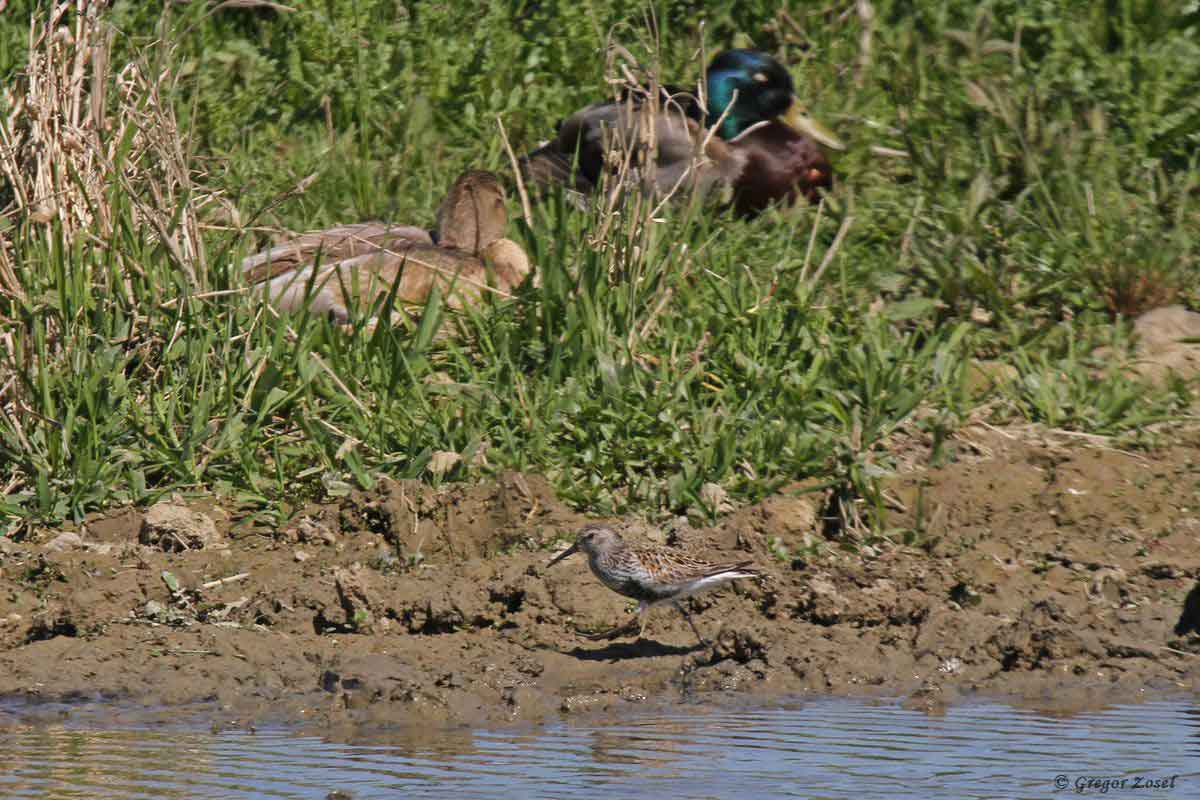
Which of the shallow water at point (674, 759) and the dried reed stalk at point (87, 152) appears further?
the dried reed stalk at point (87, 152)

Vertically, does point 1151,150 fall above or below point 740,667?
above

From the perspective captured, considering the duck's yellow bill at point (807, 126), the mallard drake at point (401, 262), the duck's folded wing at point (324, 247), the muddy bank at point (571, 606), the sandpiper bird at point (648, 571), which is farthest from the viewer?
the duck's yellow bill at point (807, 126)

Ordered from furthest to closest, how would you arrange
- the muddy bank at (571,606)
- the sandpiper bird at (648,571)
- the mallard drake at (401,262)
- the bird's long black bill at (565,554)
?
the mallard drake at (401,262) < the bird's long black bill at (565,554) < the sandpiper bird at (648,571) < the muddy bank at (571,606)

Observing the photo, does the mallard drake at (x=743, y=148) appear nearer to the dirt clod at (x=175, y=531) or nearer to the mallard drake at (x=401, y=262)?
the mallard drake at (x=401, y=262)

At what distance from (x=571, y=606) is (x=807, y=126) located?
4.55 m

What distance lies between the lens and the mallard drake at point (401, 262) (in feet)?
24.0

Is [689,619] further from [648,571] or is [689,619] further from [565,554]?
[565,554]

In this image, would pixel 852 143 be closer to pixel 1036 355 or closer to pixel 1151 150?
pixel 1151 150

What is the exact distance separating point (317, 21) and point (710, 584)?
5.47 metres

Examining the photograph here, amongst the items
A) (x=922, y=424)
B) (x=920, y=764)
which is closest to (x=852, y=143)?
(x=922, y=424)

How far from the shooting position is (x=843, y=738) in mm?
4969

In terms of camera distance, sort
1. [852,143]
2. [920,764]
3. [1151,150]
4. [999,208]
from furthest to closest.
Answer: [852,143] < [1151,150] < [999,208] < [920,764]

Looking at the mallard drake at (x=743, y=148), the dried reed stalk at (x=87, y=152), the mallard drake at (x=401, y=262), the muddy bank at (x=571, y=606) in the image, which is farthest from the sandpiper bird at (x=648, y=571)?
the mallard drake at (x=743, y=148)

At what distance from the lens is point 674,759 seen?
15.7 feet
